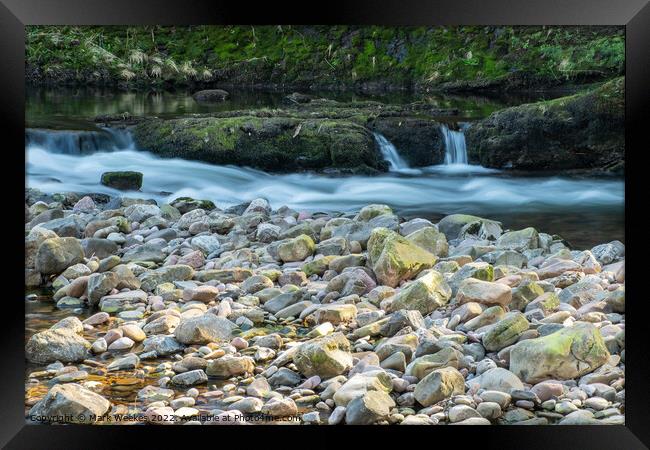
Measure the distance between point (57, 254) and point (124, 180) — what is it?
0.51 m

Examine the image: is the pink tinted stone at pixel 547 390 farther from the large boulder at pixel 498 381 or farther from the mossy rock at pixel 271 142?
the mossy rock at pixel 271 142

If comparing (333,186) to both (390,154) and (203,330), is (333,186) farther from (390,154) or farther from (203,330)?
(203,330)

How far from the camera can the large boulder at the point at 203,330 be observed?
3.82 m

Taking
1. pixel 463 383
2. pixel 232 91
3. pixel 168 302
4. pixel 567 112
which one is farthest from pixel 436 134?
pixel 168 302

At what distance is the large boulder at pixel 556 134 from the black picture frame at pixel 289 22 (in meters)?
0.57

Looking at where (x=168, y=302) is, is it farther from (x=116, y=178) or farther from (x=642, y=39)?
(x=642, y=39)

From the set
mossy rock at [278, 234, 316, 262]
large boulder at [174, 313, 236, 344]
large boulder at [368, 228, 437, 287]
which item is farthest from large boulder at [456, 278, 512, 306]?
large boulder at [174, 313, 236, 344]

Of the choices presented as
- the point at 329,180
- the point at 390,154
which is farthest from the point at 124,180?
the point at 390,154

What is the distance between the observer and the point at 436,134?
429cm

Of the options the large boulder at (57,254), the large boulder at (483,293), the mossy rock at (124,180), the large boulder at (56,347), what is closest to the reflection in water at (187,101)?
the mossy rock at (124,180)

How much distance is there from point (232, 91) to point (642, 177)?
206 centimetres

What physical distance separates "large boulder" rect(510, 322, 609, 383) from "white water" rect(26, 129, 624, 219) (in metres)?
0.76

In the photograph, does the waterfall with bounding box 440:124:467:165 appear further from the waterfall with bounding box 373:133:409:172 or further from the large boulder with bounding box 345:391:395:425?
the large boulder with bounding box 345:391:395:425

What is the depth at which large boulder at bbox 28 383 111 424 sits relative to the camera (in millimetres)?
3467
